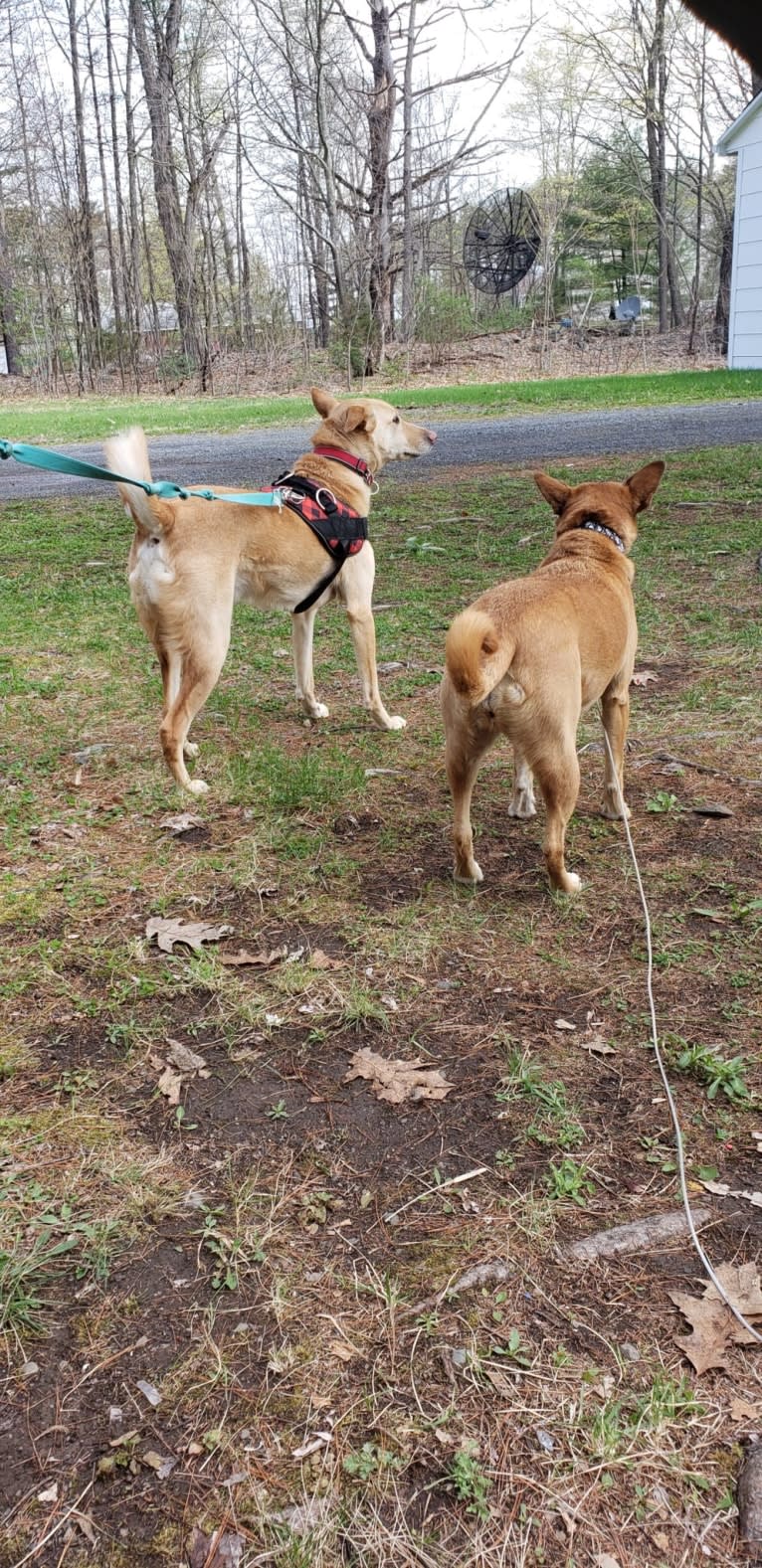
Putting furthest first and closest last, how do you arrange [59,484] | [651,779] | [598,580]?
[59,484]
[651,779]
[598,580]

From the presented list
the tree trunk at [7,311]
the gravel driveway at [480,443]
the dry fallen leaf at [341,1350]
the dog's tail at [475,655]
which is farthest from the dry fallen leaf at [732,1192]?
the tree trunk at [7,311]

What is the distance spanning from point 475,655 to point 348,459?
2.77 meters

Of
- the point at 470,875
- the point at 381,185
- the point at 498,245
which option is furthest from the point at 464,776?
the point at 498,245

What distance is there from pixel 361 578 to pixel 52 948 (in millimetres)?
2604

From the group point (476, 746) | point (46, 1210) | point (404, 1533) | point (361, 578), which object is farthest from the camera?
point (361, 578)

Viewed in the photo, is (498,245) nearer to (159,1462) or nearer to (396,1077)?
(396,1077)

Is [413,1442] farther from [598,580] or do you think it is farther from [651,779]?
[651,779]

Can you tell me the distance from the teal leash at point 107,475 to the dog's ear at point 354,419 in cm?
72

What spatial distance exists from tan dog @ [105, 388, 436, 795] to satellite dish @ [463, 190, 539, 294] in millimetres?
31412

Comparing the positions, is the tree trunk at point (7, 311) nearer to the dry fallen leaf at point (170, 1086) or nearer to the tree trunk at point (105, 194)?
the tree trunk at point (105, 194)

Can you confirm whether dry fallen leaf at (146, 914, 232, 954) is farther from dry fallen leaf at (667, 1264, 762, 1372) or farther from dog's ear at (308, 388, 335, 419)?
dog's ear at (308, 388, 335, 419)

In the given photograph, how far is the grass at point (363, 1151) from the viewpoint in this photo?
1.68 meters

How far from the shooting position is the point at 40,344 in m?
32.2

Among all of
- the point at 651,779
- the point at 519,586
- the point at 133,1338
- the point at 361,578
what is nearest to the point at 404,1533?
the point at 133,1338
